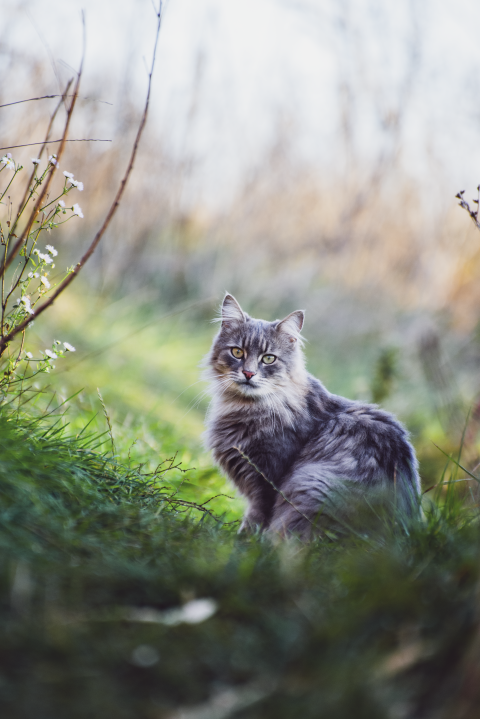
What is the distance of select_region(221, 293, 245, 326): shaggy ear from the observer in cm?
333

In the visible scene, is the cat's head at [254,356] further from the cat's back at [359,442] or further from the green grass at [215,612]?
the green grass at [215,612]

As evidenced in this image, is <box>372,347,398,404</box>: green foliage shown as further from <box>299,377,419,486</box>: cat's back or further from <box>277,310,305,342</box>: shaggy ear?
<box>299,377,419,486</box>: cat's back

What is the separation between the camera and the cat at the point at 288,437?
2328mm

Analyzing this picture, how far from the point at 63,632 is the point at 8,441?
96 centimetres

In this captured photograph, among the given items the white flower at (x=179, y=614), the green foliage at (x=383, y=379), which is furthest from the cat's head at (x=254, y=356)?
the green foliage at (x=383, y=379)

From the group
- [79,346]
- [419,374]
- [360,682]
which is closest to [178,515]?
[360,682]

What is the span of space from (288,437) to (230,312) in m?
0.93

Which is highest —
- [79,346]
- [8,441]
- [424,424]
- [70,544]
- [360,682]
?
[79,346]

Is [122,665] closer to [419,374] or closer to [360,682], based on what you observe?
[360,682]

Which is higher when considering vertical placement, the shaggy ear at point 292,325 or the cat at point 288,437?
the shaggy ear at point 292,325

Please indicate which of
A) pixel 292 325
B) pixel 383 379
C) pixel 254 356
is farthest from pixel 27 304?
pixel 383 379

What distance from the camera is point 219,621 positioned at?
131 centimetres

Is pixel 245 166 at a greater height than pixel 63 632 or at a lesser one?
greater

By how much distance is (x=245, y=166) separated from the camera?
833 centimetres
